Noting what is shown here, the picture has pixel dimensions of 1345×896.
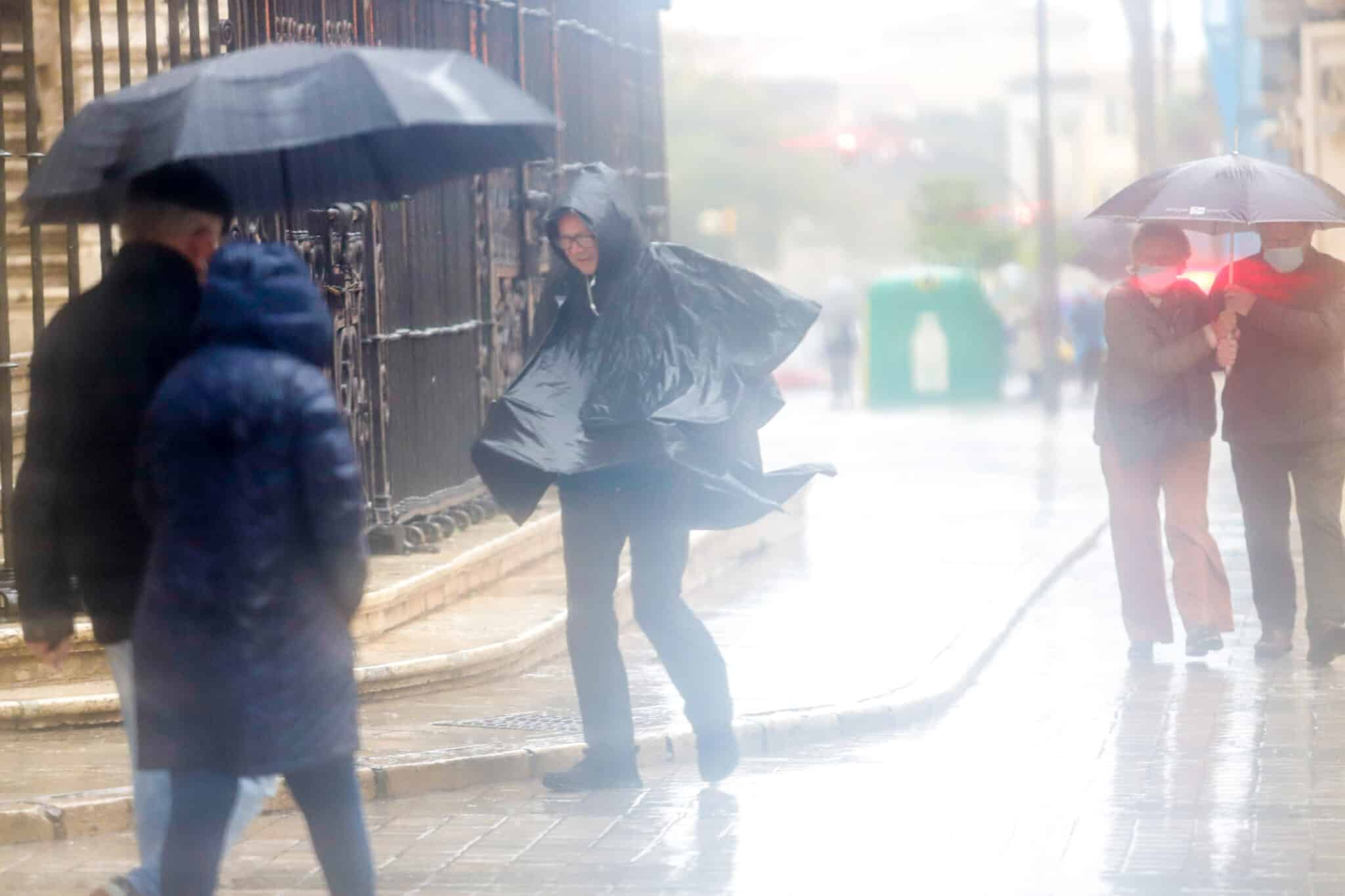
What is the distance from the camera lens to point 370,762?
23.6 feet

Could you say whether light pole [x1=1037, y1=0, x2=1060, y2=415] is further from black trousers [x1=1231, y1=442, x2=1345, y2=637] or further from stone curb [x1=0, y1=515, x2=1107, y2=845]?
stone curb [x1=0, y1=515, x2=1107, y2=845]

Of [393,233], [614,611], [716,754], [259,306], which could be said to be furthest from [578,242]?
[393,233]

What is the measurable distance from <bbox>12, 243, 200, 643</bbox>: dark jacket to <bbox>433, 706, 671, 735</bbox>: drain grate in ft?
10.1

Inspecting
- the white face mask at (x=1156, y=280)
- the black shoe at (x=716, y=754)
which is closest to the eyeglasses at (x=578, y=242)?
the black shoe at (x=716, y=754)

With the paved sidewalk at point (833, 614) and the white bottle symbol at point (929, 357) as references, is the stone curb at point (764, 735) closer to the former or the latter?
the paved sidewalk at point (833, 614)

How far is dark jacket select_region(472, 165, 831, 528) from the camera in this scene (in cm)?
673

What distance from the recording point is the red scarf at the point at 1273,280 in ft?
29.4

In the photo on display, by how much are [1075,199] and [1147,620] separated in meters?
97.0

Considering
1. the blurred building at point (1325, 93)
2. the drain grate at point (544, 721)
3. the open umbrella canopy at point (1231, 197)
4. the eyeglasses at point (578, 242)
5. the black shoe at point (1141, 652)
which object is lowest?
the black shoe at point (1141, 652)

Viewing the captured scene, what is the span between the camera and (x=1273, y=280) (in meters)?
9.05

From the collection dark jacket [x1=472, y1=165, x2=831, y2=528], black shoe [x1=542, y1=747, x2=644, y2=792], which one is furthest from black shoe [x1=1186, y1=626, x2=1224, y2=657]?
black shoe [x1=542, y1=747, x2=644, y2=792]

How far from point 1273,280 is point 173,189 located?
17.4 feet

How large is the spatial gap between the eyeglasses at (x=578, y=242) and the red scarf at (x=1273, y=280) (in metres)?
3.17

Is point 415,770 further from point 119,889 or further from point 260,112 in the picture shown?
point 260,112
